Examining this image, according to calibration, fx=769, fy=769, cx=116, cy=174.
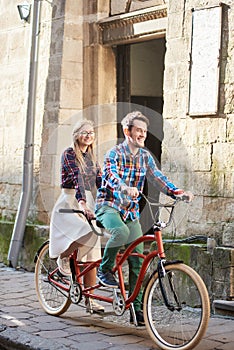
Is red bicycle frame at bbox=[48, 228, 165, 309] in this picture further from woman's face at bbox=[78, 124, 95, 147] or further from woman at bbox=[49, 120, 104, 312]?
woman's face at bbox=[78, 124, 95, 147]

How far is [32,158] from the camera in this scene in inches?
362

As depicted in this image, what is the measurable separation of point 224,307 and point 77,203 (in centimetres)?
151

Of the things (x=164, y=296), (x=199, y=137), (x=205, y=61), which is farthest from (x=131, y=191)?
(x=205, y=61)

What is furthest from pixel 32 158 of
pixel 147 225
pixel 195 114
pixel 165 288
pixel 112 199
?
pixel 165 288

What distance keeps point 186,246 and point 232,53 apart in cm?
176

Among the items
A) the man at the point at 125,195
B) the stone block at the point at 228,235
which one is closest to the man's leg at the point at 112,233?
the man at the point at 125,195

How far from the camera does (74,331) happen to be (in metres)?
5.88

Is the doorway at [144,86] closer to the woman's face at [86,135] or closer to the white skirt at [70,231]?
the white skirt at [70,231]

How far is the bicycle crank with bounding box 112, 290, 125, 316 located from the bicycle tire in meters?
0.85

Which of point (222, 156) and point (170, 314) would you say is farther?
point (222, 156)

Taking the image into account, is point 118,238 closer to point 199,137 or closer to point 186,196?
point 186,196

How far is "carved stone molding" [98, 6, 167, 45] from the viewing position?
8062mm

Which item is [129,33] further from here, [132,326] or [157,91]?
[132,326]

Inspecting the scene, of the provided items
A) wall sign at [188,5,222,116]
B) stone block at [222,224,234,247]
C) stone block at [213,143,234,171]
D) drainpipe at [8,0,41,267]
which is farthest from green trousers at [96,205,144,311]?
drainpipe at [8,0,41,267]
